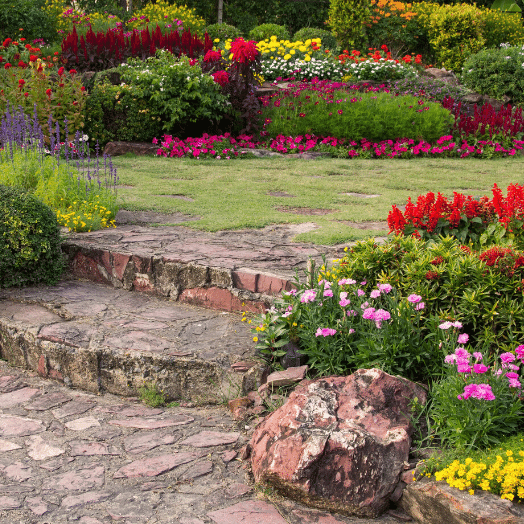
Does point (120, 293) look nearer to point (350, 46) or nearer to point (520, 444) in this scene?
point (520, 444)

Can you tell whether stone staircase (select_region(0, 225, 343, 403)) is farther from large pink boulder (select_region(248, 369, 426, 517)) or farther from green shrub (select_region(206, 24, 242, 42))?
green shrub (select_region(206, 24, 242, 42))

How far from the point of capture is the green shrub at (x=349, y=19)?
1653 centimetres

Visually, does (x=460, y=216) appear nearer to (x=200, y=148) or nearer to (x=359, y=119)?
(x=200, y=148)

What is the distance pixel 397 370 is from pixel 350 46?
1541 cm

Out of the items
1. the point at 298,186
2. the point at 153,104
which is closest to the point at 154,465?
the point at 298,186

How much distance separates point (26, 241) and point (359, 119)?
7.03 metres

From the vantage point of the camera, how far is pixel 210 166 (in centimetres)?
845

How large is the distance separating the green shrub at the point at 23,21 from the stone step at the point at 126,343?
13.3m

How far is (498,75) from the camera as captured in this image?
13383mm

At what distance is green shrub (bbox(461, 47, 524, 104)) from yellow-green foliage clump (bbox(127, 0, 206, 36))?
7628mm

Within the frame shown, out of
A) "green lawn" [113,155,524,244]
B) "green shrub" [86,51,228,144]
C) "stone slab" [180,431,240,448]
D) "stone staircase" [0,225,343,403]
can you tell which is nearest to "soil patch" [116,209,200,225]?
"green lawn" [113,155,524,244]

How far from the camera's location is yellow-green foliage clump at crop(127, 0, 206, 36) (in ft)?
57.1

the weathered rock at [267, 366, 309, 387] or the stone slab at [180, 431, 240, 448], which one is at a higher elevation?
the weathered rock at [267, 366, 309, 387]

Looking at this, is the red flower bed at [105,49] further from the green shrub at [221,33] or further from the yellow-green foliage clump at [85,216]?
the yellow-green foliage clump at [85,216]
